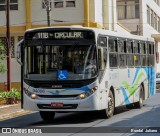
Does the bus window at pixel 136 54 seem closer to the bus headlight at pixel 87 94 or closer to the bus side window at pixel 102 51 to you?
the bus side window at pixel 102 51

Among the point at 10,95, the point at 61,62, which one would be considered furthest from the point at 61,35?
the point at 10,95

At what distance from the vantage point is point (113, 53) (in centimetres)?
1914

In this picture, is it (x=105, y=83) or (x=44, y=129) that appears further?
(x=105, y=83)

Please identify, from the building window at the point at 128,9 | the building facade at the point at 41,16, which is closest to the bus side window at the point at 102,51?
the building facade at the point at 41,16

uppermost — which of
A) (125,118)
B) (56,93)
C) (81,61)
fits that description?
(81,61)

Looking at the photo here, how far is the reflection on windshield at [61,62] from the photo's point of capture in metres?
17.0

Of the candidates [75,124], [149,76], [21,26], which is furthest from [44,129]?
[21,26]

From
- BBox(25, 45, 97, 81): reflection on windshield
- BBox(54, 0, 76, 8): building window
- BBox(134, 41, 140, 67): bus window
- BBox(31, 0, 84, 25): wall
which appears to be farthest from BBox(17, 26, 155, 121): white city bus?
BBox(54, 0, 76, 8): building window

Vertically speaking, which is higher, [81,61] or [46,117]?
[81,61]

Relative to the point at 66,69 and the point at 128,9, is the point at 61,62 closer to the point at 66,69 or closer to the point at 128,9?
the point at 66,69

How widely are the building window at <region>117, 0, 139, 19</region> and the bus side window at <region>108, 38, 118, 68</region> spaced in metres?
48.9

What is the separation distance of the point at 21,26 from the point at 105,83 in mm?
23895

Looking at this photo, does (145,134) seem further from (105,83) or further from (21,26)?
(21,26)

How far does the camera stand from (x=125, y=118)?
A: 60.9 ft
